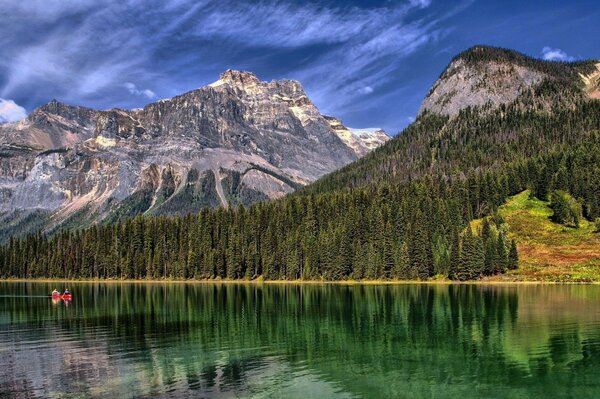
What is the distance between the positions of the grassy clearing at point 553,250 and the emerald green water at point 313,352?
61.2 meters

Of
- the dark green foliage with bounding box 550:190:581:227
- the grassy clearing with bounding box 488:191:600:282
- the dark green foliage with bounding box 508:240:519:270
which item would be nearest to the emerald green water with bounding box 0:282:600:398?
the grassy clearing with bounding box 488:191:600:282

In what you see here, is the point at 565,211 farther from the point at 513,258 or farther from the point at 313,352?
the point at 313,352

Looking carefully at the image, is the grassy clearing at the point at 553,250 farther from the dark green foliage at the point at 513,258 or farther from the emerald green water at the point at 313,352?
the emerald green water at the point at 313,352

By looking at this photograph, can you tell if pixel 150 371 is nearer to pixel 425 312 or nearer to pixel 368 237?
pixel 425 312

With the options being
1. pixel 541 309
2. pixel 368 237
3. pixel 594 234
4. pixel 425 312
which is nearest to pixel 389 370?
pixel 425 312

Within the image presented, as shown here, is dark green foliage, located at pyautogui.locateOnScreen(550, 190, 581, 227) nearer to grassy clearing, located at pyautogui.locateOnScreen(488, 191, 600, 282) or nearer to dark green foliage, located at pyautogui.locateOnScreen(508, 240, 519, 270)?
grassy clearing, located at pyautogui.locateOnScreen(488, 191, 600, 282)

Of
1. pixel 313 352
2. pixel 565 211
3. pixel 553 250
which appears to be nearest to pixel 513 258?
pixel 553 250

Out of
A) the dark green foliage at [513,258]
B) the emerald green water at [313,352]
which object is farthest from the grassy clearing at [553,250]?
the emerald green water at [313,352]

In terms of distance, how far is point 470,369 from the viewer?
44188mm

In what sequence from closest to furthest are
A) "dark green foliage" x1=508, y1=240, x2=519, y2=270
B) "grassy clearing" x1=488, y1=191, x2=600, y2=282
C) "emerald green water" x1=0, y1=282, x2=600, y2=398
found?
"emerald green water" x1=0, y1=282, x2=600, y2=398, "grassy clearing" x1=488, y1=191, x2=600, y2=282, "dark green foliage" x1=508, y1=240, x2=519, y2=270

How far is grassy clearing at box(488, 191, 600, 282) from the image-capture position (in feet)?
494

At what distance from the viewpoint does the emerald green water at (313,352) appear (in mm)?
39344

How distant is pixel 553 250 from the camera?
169625mm

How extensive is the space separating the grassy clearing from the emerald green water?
201 ft
